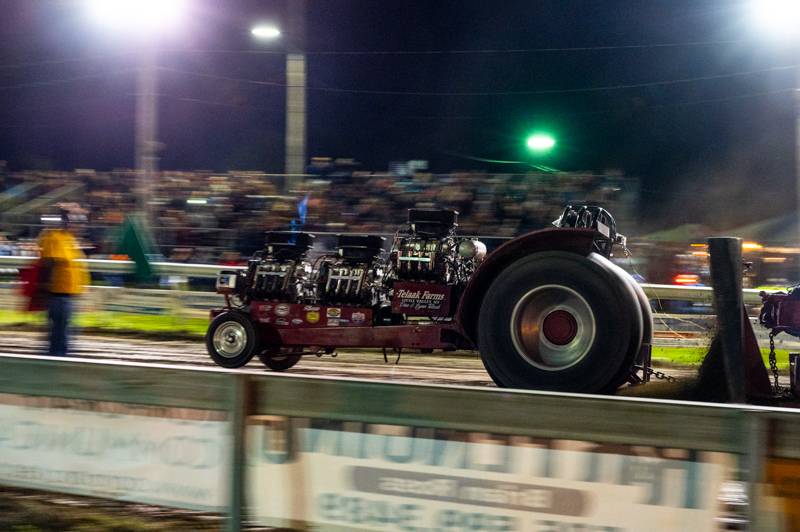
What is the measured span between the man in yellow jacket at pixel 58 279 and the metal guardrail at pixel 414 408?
485 centimetres

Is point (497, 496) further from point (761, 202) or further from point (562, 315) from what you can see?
point (761, 202)

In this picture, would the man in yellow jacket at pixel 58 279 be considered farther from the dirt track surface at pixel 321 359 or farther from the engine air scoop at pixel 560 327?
the engine air scoop at pixel 560 327

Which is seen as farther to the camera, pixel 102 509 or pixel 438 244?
pixel 438 244

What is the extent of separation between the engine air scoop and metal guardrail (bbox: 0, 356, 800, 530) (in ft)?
9.03

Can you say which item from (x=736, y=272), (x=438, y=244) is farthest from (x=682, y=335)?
(x=736, y=272)

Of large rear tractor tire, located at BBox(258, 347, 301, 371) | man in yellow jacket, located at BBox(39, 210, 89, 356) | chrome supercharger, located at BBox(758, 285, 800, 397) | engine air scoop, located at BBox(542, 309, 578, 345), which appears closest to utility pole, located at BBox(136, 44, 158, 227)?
man in yellow jacket, located at BBox(39, 210, 89, 356)

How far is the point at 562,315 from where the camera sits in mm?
5949

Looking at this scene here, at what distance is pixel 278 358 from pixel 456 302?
2.40 m

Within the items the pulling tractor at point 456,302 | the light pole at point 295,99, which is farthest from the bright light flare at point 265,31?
the pulling tractor at point 456,302

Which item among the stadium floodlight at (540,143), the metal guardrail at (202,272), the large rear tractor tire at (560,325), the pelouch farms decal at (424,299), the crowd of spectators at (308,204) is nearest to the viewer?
the large rear tractor tire at (560,325)

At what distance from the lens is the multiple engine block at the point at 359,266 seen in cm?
734

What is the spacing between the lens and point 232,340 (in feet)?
26.6

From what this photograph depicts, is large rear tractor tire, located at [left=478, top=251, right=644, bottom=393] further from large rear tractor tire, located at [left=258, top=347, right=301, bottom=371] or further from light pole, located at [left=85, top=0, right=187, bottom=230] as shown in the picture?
light pole, located at [left=85, top=0, right=187, bottom=230]

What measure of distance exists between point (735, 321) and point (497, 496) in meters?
2.86
